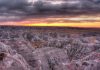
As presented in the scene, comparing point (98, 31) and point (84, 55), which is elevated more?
point (98, 31)

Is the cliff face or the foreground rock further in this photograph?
the cliff face

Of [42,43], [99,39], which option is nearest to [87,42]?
[99,39]

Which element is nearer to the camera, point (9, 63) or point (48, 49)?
point (9, 63)

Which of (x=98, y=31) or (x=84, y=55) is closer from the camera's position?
(x=98, y=31)

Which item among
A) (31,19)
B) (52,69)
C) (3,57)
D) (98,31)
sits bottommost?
(52,69)

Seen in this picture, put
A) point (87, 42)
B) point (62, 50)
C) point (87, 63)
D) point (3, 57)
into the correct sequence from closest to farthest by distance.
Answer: point (3, 57)
point (87, 63)
point (87, 42)
point (62, 50)

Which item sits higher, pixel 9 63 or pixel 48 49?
pixel 9 63

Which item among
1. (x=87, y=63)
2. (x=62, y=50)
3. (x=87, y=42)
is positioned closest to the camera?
(x=87, y=63)

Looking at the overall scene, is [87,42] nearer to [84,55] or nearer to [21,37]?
[84,55]
